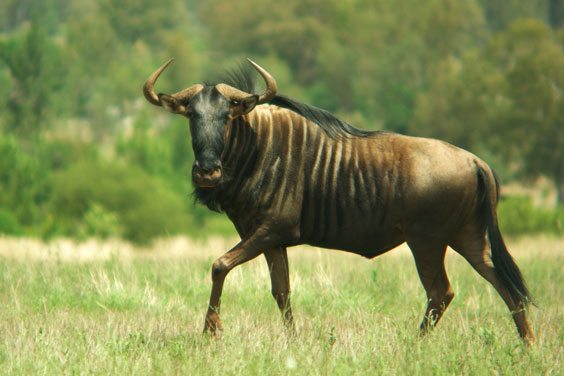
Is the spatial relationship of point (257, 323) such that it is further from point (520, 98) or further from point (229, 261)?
point (520, 98)

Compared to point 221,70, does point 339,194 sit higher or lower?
lower

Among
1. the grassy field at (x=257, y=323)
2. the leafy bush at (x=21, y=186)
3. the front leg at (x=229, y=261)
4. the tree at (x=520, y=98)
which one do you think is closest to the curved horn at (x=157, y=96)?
the front leg at (x=229, y=261)

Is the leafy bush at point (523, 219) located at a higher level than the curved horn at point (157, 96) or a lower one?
lower

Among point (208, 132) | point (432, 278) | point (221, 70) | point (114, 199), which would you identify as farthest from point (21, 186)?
point (432, 278)

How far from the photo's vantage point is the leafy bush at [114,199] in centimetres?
3922

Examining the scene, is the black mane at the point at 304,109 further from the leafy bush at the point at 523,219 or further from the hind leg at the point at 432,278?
the leafy bush at the point at 523,219

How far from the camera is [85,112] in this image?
7269 centimetres

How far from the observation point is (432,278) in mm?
5832

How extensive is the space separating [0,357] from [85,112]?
7081cm

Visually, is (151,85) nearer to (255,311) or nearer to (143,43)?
(255,311)

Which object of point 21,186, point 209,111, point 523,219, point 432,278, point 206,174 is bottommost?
point 523,219

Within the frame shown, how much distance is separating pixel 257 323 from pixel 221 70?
218 cm

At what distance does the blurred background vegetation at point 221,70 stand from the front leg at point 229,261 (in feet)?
33.4

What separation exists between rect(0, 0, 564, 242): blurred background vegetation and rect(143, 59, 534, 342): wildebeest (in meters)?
9.12
